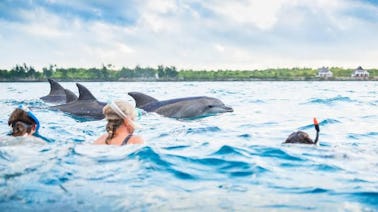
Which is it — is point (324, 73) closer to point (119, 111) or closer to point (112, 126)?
point (112, 126)

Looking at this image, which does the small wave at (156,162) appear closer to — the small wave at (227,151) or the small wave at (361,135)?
the small wave at (227,151)

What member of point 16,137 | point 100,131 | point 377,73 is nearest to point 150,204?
point 16,137

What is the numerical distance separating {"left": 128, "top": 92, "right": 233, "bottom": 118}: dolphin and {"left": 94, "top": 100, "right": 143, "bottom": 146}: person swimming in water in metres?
6.53

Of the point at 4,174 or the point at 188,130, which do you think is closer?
the point at 4,174

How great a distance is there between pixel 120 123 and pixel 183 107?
7.13 m

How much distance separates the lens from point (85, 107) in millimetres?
15008

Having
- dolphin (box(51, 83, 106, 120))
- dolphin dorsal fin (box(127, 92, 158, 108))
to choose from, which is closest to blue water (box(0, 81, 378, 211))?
dolphin (box(51, 83, 106, 120))

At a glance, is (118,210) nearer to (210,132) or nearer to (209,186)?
(209,186)

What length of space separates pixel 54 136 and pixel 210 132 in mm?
3267

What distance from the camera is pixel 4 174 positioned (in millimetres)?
5938

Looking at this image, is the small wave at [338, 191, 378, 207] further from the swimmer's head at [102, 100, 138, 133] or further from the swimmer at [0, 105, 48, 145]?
the swimmer at [0, 105, 48, 145]

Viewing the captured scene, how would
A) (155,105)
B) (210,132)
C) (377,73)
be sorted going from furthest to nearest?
(377,73) < (155,105) < (210,132)

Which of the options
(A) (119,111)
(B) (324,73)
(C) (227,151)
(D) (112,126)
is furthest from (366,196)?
(B) (324,73)

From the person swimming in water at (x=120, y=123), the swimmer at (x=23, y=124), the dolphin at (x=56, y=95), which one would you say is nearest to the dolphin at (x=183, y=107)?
the swimmer at (x=23, y=124)
